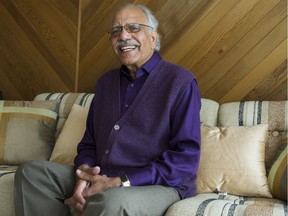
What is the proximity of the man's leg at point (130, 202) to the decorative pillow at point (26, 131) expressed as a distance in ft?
3.15

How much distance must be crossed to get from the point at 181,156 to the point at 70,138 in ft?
2.73

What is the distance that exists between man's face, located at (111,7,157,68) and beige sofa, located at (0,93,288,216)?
1.58 ft

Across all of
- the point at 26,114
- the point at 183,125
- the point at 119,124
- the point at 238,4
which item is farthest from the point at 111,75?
the point at 238,4

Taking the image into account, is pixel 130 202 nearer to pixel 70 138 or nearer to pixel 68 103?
pixel 70 138

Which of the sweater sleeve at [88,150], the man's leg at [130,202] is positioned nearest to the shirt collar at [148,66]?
the sweater sleeve at [88,150]

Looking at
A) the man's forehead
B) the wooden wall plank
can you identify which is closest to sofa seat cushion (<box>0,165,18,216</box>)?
the man's forehead

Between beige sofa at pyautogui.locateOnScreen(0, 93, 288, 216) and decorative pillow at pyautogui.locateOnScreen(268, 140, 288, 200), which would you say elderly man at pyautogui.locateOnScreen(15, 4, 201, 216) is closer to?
beige sofa at pyautogui.locateOnScreen(0, 93, 288, 216)

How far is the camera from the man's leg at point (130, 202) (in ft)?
4.10

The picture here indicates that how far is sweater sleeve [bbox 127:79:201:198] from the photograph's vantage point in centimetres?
146

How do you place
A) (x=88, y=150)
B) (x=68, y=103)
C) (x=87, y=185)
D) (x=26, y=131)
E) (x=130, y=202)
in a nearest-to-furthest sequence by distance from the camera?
1. (x=130, y=202)
2. (x=87, y=185)
3. (x=88, y=150)
4. (x=26, y=131)
5. (x=68, y=103)

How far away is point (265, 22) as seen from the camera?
2.17 meters

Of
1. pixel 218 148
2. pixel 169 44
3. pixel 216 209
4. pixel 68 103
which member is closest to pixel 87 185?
pixel 216 209

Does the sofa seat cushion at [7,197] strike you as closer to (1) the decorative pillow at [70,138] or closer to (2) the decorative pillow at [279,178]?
(1) the decorative pillow at [70,138]

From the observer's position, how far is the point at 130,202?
4.17 feet
